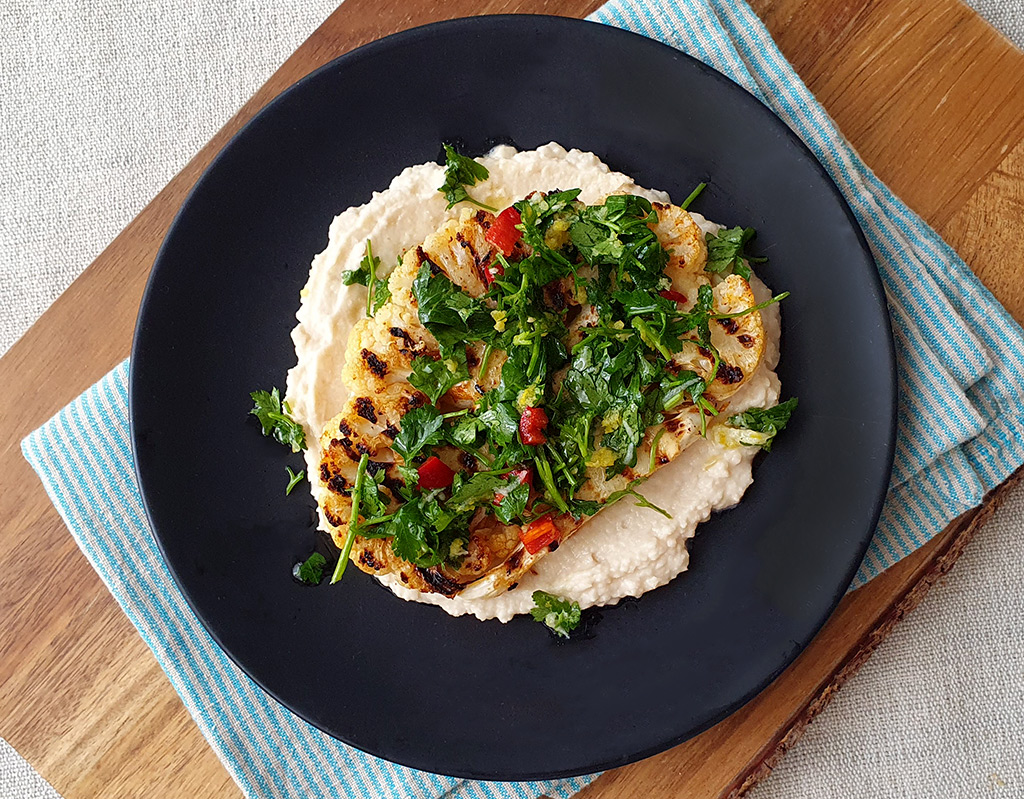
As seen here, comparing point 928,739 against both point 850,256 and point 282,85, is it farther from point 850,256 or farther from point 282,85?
point 282,85

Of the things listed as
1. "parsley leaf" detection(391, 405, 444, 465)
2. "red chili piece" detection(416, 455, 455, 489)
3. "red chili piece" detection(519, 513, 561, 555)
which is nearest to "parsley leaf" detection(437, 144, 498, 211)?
"parsley leaf" detection(391, 405, 444, 465)

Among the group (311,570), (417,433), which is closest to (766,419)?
(417,433)

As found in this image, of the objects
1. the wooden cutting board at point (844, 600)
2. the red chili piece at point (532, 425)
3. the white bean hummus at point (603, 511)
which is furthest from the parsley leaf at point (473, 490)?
the wooden cutting board at point (844, 600)

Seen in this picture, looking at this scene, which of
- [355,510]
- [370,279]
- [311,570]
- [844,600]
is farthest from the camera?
[844,600]

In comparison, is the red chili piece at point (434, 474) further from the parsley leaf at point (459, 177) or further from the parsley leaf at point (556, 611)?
the parsley leaf at point (459, 177)

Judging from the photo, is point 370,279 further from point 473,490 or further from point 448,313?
point 473,490

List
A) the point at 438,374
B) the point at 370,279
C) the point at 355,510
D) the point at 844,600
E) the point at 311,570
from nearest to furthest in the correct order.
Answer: the point at 355,510 → the point at 438,374 → the point at 370,279 → the point at 311,570 → the point at 844,600
